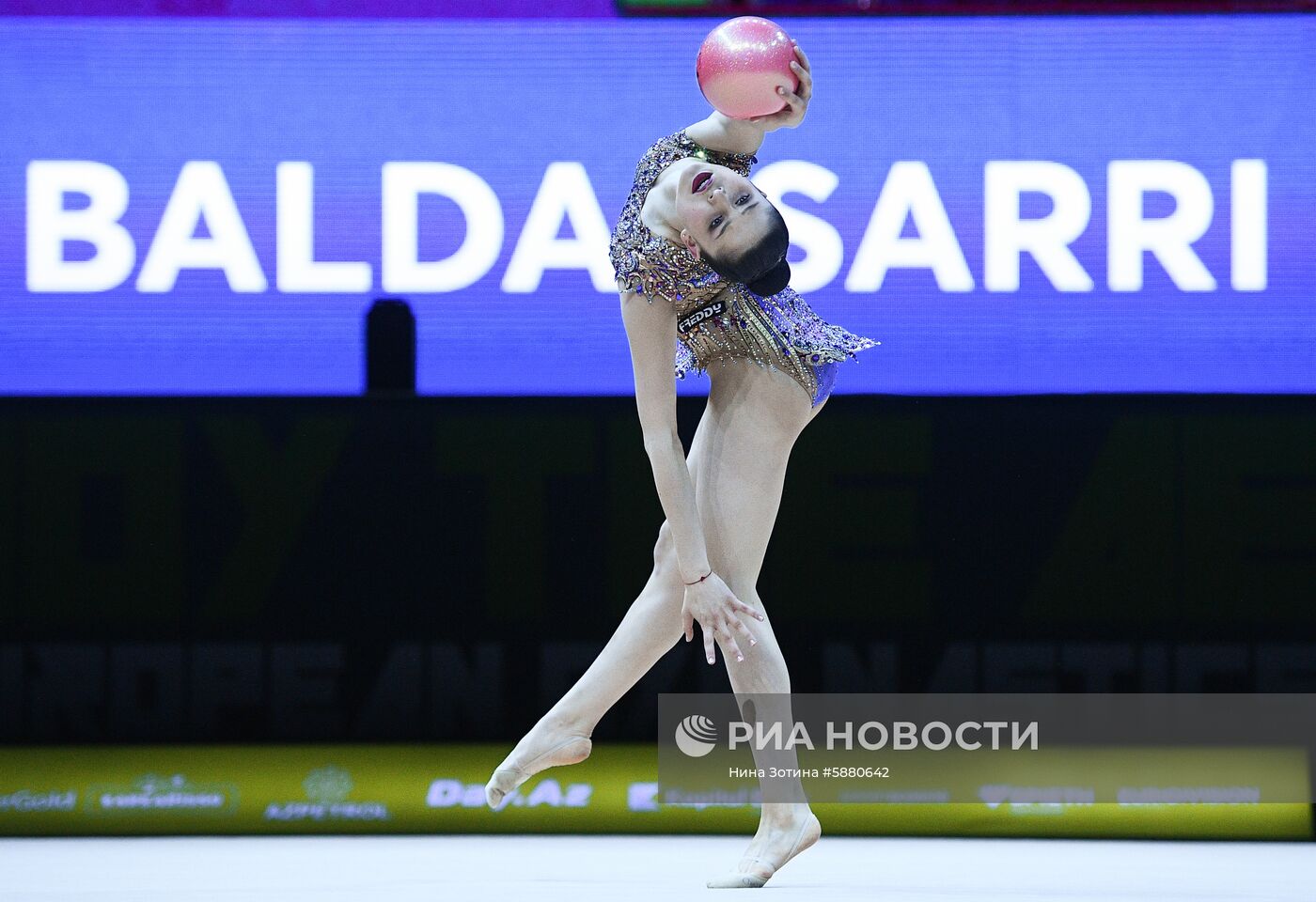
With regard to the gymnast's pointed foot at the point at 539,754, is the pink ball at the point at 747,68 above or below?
above

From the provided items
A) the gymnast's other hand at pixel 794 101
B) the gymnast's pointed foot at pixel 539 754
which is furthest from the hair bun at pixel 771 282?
the gymnast's pointed foot at pixel 539 754

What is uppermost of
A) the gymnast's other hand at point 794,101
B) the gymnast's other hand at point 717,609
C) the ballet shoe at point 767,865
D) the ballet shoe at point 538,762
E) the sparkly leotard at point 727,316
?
the gymnast's other hand at point 794,101

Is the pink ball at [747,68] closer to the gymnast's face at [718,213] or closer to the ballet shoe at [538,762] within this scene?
the gymnast's face at [718,213]

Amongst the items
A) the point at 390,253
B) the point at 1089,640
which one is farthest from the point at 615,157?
the point at 1089,640

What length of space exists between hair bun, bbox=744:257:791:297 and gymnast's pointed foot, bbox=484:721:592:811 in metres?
0.92

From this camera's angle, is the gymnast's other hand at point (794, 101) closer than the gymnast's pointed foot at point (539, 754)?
Yes

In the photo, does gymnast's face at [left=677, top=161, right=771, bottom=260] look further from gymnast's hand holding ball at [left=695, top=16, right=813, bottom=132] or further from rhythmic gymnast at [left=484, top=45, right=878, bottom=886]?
gymnast's hand holding ball at [left=695, top=16, right=813, bottom=132]

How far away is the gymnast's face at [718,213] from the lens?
2.91 metres

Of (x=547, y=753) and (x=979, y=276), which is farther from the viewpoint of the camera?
(x=979, y=276)

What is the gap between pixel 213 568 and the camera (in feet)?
14.7

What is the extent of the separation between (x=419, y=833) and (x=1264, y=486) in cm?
258

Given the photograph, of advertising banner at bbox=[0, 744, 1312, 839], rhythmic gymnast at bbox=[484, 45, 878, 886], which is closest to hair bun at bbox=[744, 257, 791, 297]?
rhythmic gymnast at bbox=[484, 45, 878, 886]

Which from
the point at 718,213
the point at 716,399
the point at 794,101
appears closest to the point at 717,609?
the point at 716,399

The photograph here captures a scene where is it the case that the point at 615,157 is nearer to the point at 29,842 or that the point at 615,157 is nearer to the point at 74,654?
the point at 74,654
